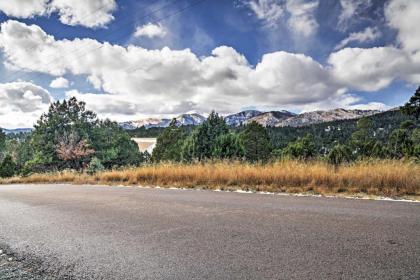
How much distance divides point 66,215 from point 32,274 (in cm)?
307

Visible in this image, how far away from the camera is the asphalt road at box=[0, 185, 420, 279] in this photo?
2961 millimetres

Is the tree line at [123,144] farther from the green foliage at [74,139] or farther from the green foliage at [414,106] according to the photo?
the green foliage at [414,106]

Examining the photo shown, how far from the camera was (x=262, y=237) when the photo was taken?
13.0ft

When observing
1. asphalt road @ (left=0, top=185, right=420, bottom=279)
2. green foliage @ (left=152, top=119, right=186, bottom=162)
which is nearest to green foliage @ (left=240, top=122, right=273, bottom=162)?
green foliage @ (left=152, top=119, right=186, bottom=162)

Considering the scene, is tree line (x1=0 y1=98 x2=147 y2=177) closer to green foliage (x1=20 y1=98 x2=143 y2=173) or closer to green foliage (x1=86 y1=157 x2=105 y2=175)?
green foliage (x1=20 y1=98 x2=143 y2=173)

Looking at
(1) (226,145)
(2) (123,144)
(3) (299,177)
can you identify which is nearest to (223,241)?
(3) (299,177)

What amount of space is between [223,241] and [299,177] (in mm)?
6012

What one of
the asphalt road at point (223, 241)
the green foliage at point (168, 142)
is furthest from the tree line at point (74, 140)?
the asphalt road at point (223, 241)

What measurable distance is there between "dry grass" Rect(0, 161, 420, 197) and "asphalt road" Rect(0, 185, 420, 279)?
6.37 feet

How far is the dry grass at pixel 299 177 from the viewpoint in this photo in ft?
25.9

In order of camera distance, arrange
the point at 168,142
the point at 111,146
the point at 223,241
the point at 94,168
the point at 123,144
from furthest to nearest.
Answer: the point at 123,144
the point at 111,146
the point at 168,142
the point at 94,168
the point at 223,241

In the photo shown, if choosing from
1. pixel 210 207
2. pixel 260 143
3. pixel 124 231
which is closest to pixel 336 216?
pixel 210 207

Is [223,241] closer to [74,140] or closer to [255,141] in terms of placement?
[255,141]

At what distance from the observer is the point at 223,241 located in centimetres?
385
